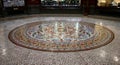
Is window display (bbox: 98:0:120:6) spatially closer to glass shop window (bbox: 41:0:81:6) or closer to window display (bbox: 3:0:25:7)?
glass shop window (bbox: 41:0:81:6)

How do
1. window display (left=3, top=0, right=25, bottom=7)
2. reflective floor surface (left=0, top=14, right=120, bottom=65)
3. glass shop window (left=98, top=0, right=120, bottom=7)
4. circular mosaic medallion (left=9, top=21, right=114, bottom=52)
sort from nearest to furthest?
reflective floor surface (left=0, top=14, right=120, bottom=65) → circular mosaic medallion (left=9, top=21, right=114, bottom=52) → window display (left=3, top=0, right=25, bottom=7) → glass shop window (left=98, top=0, right=120, bottom=7)

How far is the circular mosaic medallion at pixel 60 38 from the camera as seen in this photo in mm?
5254

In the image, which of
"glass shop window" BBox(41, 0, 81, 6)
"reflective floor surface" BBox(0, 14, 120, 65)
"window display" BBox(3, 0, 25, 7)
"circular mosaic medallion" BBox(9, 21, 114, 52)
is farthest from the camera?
"glass shop window" BBox(41, 0, 81, 6)

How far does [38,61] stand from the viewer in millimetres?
4176

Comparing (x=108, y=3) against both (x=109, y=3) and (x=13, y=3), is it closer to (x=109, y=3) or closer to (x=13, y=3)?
(x=109, y=3)

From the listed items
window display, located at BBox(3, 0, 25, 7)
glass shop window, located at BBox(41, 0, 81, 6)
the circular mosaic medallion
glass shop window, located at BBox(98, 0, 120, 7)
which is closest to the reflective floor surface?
the circular mosaic medallion

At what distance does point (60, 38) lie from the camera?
240 inches

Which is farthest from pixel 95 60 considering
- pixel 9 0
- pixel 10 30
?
pixel 9 0

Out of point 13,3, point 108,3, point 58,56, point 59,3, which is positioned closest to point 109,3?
point 108,3

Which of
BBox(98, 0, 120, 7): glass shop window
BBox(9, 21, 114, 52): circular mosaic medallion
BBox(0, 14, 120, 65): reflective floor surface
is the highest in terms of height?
BBox(98, 0, 120, 7): glass shop window

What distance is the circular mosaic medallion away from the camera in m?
5.25

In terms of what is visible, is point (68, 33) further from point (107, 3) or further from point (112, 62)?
point (107, 3)

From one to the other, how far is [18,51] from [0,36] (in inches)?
76.0

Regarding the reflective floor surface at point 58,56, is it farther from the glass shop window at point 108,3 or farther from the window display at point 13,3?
the glass shop window at point 108,3
